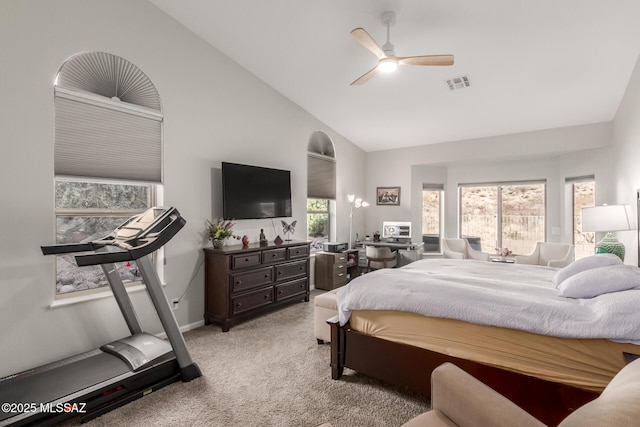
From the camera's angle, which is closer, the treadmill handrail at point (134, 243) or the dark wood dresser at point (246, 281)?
the treadmill handrail at point (134, 243)

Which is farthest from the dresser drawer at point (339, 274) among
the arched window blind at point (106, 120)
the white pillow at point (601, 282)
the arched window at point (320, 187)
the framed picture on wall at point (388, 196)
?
the white pillow at point (601, 282)

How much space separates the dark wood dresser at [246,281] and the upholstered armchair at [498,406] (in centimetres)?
269

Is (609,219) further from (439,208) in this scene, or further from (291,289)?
(291,289)

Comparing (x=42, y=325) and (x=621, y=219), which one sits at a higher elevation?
(x=621, y=219)

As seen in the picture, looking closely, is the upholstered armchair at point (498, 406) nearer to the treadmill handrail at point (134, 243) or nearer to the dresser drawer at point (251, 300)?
the treadmill handrail at point (134, 243)

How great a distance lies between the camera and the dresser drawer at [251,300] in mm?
3783

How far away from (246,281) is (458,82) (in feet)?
12.3

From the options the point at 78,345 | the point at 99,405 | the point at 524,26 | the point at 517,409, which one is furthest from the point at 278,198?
the point at 517,409

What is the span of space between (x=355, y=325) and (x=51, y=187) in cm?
284

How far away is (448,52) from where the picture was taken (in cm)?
366

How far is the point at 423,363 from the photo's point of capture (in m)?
2.23

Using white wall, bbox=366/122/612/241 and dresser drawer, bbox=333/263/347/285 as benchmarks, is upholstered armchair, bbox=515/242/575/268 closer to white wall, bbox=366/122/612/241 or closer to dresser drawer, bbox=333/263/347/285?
white wall, bbox=366/122/612/241

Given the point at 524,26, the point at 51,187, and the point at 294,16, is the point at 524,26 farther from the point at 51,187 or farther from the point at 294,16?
the point at 51,187

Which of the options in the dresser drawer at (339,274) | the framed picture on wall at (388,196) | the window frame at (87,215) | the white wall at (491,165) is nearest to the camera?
the window frame at (87,215)
